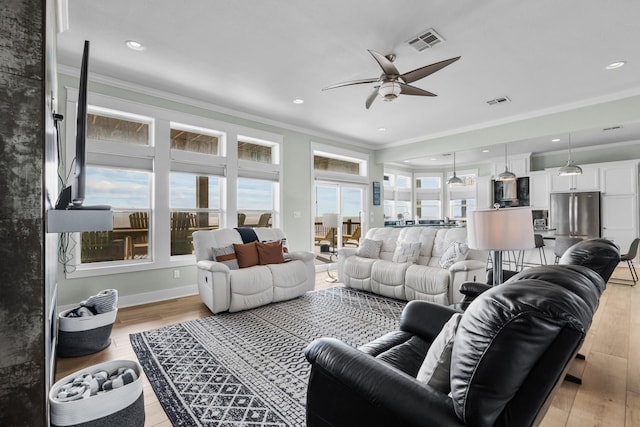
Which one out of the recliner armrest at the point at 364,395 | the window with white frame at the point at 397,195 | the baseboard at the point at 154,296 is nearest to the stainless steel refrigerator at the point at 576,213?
the window with white frame at the point at 397,195

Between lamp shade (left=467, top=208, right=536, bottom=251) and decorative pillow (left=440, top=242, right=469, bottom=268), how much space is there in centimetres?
167

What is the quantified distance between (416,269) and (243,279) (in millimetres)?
2105

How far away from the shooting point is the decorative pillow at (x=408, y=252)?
13.9ft

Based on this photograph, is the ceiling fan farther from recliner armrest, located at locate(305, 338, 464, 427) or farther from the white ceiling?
recliner armrest, located at locate(305, 338, 464, 427)

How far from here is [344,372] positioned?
45.7 inches

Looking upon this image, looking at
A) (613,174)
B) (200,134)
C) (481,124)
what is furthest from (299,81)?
(613,174)

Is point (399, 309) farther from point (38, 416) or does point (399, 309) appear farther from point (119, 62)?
Answer: point (119, 62)

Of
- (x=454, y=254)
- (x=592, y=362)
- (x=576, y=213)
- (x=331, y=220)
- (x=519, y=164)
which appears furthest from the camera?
(x=519, y=164)

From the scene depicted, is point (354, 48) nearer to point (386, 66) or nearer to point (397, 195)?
point (386, 66)

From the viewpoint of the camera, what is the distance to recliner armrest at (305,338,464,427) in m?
0.93

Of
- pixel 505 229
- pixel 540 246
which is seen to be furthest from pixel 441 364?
pixel 540 246

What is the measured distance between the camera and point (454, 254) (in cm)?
376

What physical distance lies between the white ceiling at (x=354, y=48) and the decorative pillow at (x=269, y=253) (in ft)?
6.83

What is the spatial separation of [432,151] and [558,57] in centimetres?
311
